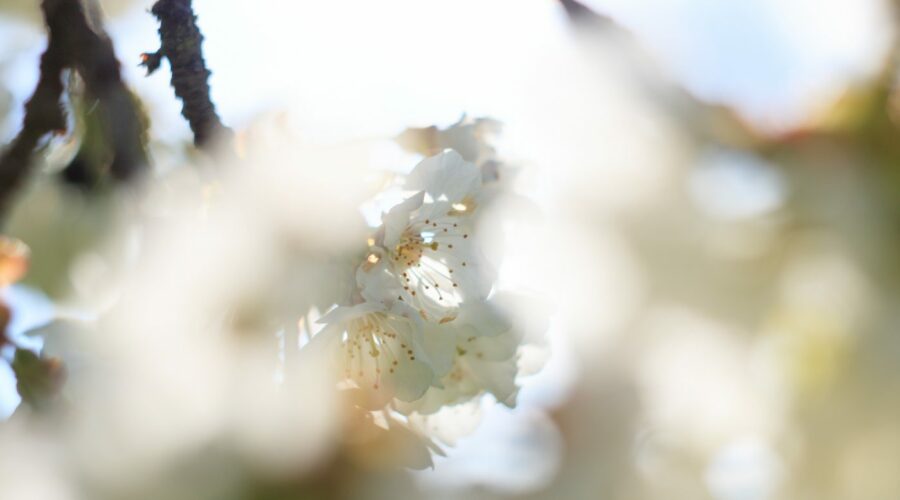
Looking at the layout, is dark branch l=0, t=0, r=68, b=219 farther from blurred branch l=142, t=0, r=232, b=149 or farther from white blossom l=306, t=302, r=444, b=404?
white blossom l=306, t=302, r=444, b=404

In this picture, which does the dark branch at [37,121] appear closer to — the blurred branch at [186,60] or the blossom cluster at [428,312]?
the blurred branch at [186,60]

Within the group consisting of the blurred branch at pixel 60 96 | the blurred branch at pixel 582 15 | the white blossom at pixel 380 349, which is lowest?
the white blossom at pixel 380 349

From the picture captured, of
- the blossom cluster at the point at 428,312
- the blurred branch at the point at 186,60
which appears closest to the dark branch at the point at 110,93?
the blurred branch at the point at 186,60

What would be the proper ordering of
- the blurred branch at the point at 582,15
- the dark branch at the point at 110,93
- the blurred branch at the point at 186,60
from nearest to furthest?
the blurred branch at the point at 582,15 → the blurred branch at the point at 186,60 → the dark branch at the point at 110,93

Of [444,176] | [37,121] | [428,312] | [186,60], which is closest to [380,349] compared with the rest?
[428,312]

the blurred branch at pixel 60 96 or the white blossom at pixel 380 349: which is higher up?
the blurred branch at pixel 60 96

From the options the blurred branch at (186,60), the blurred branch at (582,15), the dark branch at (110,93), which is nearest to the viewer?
the blurred branch at (582,15)

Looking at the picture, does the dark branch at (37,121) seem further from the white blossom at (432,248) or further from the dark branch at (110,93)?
the white blossom at (432,248)

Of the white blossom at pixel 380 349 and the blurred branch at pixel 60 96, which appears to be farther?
the blurred branch at pixel 60 96
